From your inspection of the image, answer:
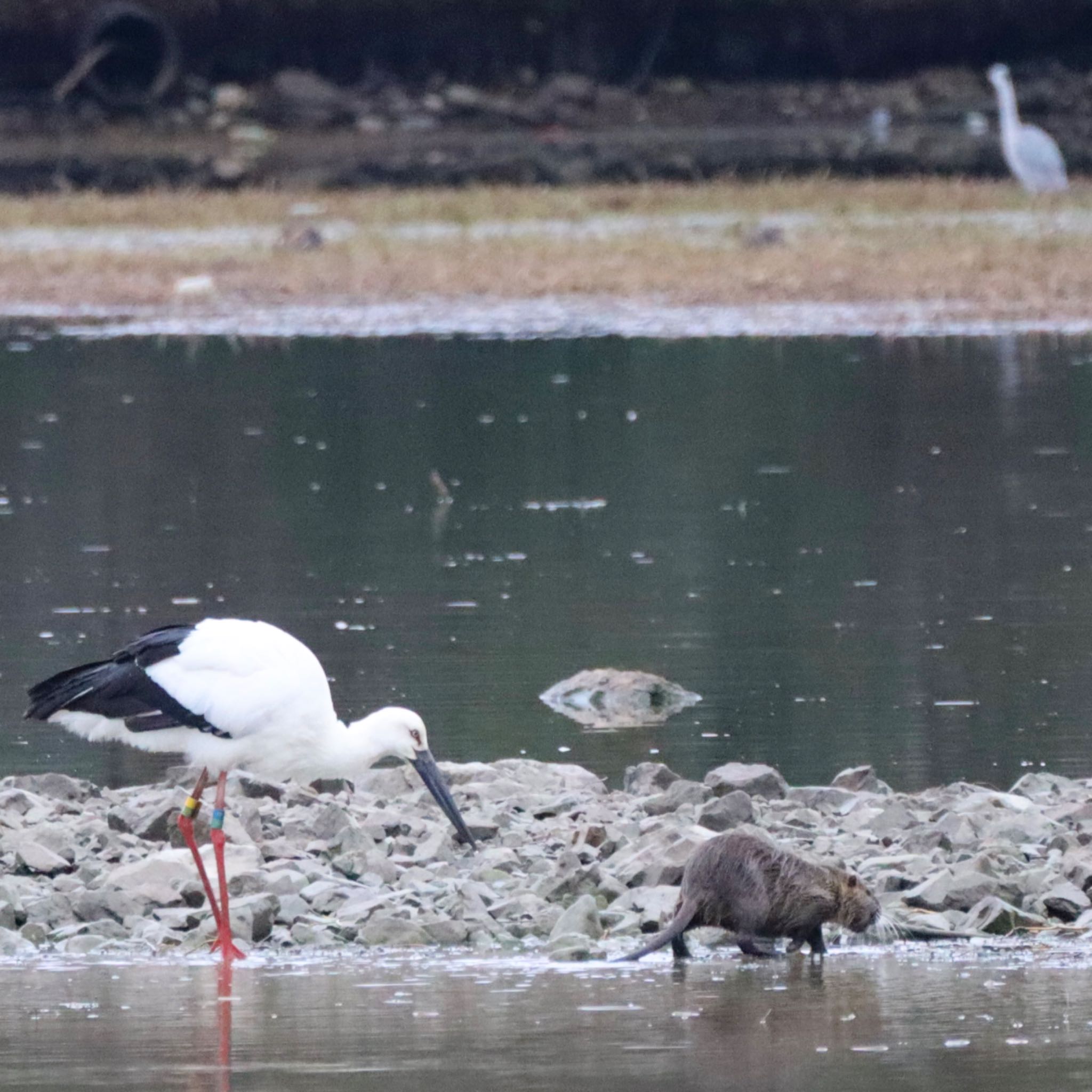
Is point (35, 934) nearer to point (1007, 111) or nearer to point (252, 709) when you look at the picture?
point (252, 709)

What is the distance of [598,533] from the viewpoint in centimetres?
1473

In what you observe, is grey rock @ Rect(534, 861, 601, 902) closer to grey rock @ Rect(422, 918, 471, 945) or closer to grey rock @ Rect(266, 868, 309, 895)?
grey rock @ Rect(422, 918, 471, 945)

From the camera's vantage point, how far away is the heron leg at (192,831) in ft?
24.0

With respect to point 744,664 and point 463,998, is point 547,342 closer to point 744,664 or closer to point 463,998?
point 744,664

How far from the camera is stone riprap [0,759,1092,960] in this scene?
727 cm

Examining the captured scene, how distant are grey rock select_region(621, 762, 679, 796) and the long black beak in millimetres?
1056

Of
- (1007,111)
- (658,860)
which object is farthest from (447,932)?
(1007,111)

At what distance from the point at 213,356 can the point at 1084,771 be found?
47.9 feet

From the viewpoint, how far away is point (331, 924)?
7324 millimetres

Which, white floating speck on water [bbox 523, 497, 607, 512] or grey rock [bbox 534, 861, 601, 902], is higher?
white floating speck on water [bbox 523, 497, 607, 512]

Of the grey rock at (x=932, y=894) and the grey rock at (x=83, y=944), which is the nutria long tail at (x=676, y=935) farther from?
the grey rock at (x=83, y=944)

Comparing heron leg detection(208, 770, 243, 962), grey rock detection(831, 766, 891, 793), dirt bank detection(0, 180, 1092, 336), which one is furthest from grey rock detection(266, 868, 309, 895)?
dirt bank detection(0, 180, 1092, 336)

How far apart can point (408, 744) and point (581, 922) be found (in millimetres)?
1026

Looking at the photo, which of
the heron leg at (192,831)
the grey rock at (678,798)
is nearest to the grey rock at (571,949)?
the heron leg at (192,831)
